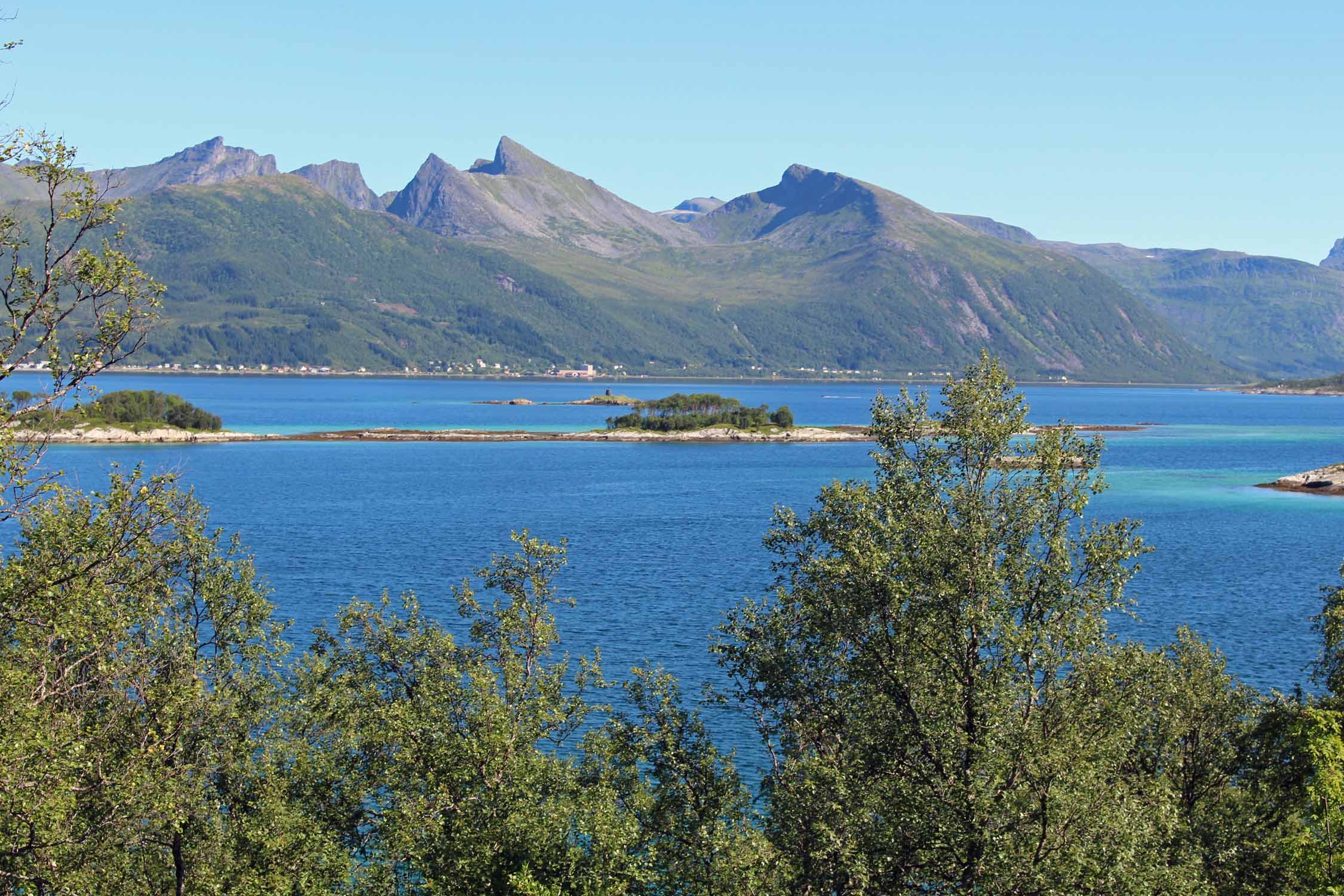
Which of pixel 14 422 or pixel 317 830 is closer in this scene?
pixel 14 422

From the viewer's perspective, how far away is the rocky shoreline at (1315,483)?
16977 centimetres

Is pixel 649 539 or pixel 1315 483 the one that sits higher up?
pixel 1315 483

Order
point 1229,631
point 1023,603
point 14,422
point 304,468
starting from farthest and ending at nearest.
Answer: point 304,468, point 1229,631, point 1023,603, point 14,422

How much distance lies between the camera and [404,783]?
31438 mm

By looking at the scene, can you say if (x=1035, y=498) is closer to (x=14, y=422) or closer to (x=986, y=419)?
(x=986, y=419)

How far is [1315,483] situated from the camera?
566ft

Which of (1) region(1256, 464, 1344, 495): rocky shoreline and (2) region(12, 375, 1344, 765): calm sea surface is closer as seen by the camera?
(2) region(12, 375, 1344, 765): calm sea surface

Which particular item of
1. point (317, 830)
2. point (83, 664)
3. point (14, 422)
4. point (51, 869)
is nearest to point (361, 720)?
point (317, 830)

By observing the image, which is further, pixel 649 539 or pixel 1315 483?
pixel 1315 483

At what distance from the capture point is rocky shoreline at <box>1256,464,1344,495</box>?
169775 mm

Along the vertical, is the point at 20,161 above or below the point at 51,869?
above

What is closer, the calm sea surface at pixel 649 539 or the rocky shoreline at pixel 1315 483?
the calm sea surface at pixel 649 539

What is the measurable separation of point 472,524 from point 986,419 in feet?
347

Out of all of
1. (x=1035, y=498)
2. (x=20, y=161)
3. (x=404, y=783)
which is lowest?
(x=404, y=783)
